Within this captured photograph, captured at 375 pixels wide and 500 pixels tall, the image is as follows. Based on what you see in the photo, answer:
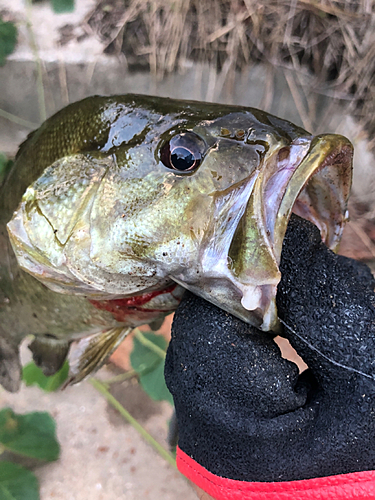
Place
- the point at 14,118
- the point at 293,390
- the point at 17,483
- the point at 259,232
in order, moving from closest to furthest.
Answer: the point at 259,232, the point at 293,390, the point at 17,483, the point at 14,118

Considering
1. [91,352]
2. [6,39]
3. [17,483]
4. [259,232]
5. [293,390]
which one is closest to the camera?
[259,232]

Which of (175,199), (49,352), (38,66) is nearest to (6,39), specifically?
(38,66)

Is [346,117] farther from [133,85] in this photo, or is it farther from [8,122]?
[8,122]

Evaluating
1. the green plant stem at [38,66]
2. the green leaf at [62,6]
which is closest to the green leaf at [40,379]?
the green plant stem at [38,66]

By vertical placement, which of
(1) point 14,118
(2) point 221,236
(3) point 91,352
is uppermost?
(2) point 221,236

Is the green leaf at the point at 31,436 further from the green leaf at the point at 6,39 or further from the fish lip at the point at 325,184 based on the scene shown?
the green leaf at the point at 6,39

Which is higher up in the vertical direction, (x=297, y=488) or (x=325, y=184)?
(x=325, y=184)

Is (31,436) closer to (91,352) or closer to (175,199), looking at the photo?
(91,352)
